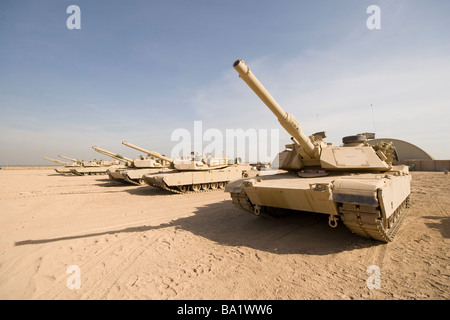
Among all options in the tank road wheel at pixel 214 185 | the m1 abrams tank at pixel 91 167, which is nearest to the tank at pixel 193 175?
the tank road wheel at pixel 214 185

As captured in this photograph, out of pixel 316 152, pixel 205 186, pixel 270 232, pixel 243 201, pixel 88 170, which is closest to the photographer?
pixel 270 232

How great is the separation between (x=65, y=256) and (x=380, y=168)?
23.6 ft

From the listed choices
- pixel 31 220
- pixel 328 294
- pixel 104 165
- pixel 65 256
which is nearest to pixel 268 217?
pixel 328 294

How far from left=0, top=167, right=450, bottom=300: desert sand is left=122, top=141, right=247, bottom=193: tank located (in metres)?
4.73

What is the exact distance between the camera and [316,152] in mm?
6070

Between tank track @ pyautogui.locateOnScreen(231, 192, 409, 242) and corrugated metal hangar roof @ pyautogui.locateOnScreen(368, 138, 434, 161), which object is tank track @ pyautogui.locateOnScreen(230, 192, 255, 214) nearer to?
tank track @ pyautogui.locateOnScreen(231, 192, 409, 242)

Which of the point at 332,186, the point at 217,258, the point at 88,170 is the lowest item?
the point at 217,258

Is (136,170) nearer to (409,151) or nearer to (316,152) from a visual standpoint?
(316,152)

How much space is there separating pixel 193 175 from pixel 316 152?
7.83 m

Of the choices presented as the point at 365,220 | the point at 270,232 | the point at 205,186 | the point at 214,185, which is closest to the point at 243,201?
the point at 270,232

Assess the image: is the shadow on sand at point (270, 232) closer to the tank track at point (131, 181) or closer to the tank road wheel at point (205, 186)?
the tank road wheel at point (205, 186)
